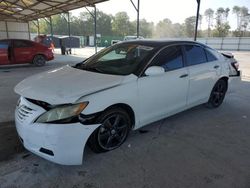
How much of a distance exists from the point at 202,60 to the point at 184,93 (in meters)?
0.85

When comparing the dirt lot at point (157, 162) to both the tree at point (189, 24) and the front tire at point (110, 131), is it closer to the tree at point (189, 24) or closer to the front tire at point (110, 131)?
the front tire at point (110, 131)

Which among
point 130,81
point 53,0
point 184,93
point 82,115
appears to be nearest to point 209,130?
point 184,93

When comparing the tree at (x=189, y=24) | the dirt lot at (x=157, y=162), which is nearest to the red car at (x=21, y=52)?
the dirt lot at (x=157, y=162)

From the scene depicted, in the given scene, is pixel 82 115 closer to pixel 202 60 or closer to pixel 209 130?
pixel 209 130

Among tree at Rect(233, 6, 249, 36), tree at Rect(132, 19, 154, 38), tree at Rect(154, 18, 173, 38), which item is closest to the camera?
tree at Rect(233, 6, 249, 36)

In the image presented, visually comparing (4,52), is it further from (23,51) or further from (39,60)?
(39,60)

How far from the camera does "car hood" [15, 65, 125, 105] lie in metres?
2.48

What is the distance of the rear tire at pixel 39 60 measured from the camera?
10938mm

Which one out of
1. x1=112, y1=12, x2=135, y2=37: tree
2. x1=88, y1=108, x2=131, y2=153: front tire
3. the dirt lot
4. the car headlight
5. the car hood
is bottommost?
the dirt lot

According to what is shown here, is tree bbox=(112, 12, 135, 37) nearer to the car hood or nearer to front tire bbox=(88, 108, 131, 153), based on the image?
the car hood

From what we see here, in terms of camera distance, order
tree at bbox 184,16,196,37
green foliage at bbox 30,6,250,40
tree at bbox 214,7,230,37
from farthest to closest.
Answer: tree at bbox 184,16,196,37, green foliage at bbox 30,6,250,40, tree at bbox 214,7,230,37

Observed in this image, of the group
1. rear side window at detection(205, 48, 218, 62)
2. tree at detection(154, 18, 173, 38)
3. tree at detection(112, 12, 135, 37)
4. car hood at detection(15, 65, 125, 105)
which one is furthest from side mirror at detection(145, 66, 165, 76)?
tree at detection(154, 18, 173, 38)

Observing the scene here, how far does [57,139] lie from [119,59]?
6.16 feet

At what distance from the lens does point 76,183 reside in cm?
239
